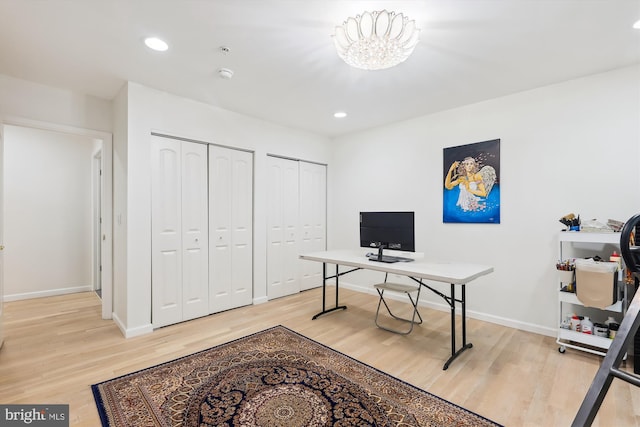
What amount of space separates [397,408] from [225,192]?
9.80 ft

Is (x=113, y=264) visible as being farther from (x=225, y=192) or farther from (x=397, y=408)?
(x=397, y=408)

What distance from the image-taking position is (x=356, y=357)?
2623 mm

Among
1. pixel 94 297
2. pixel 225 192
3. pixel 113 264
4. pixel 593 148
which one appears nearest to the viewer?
pixel 593 148

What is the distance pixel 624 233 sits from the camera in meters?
0.77

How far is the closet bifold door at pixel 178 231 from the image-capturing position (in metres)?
3.27

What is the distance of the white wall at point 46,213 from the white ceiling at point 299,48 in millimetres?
2018

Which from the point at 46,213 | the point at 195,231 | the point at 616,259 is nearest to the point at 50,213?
the point at 46,213

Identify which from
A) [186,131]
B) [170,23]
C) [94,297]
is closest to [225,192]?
[186,131]

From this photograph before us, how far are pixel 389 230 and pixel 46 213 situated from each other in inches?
198

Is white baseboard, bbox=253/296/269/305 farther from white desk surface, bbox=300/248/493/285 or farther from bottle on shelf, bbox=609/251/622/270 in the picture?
bottle on shelf, bbox=609/251/622/270

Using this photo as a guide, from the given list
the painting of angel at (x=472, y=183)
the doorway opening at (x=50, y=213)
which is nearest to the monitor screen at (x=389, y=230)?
the painting of angel at (x=472, y=183)

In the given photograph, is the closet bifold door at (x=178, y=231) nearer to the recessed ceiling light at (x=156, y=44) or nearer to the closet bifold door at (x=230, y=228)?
the closet bifold door at (x=230, y=228)

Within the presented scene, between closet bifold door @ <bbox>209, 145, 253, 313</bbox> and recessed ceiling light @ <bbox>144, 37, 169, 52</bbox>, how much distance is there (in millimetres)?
1363

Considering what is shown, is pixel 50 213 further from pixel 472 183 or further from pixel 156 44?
pixel 472 183
